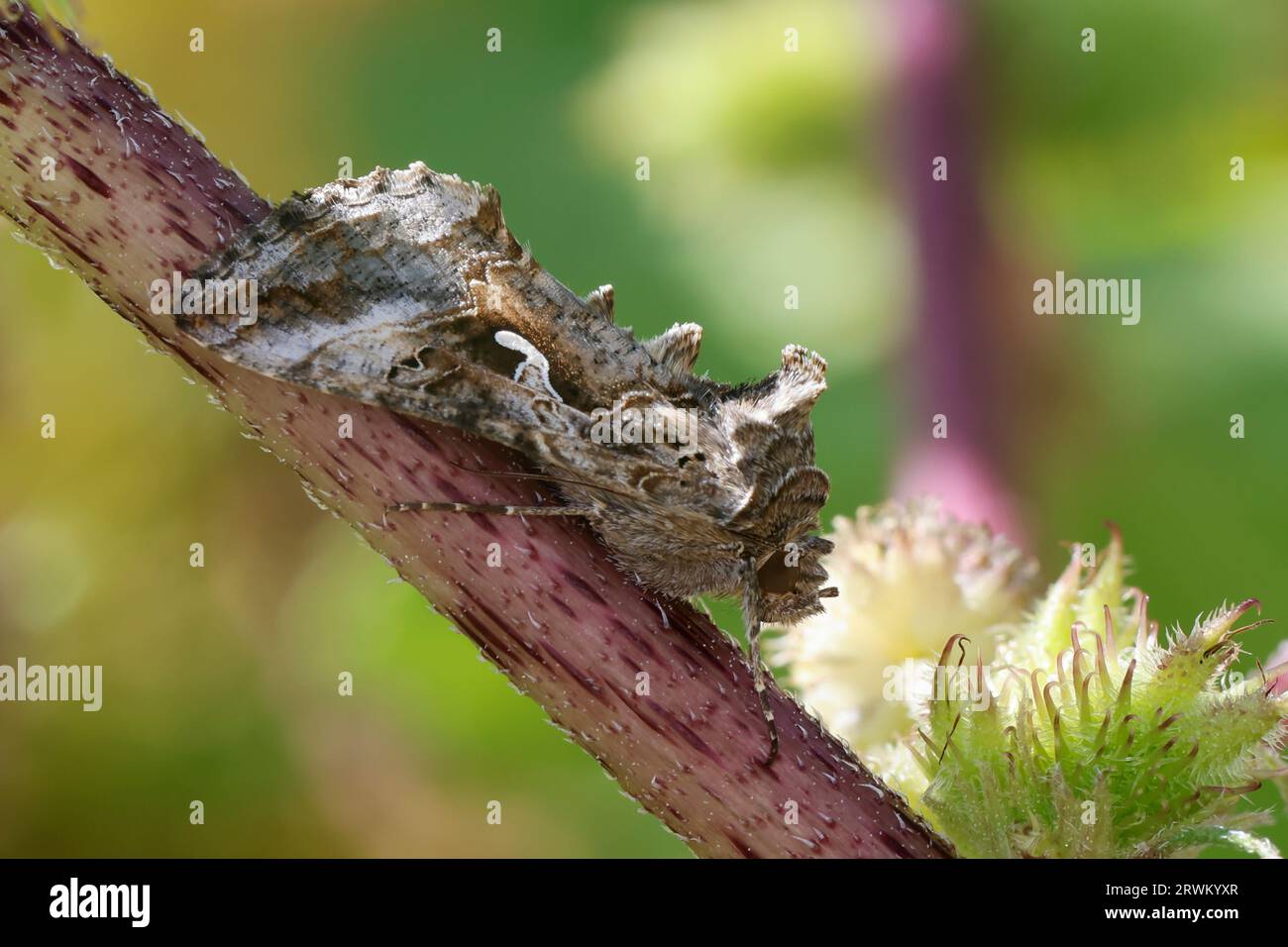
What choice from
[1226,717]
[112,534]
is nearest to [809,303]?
[112,534]

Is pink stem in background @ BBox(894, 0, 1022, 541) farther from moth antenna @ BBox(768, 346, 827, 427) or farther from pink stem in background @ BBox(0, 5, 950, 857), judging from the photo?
pink stem in background @ BBox(0, 5, 950, 857)

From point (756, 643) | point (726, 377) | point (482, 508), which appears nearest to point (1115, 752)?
point (756, 643)

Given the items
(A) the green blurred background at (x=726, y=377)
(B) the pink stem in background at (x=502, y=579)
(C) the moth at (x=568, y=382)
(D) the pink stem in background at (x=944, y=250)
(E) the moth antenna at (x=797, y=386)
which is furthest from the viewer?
(A) the green blurred background at (x=726, y=377)

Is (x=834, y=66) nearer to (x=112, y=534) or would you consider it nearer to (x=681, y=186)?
(x=681, y=186)

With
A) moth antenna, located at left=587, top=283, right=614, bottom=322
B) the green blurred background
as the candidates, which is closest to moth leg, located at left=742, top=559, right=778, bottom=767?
moth antenna, located at left=587, top=283, right=614, bottom=322

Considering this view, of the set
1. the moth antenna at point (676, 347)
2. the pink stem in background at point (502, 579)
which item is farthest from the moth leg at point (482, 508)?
the moth antenna at point (676, 347)

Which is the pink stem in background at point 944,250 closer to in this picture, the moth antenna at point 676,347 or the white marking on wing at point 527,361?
the moth antenna at point 676,347

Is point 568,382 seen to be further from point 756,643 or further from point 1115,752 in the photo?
point 1115,752
